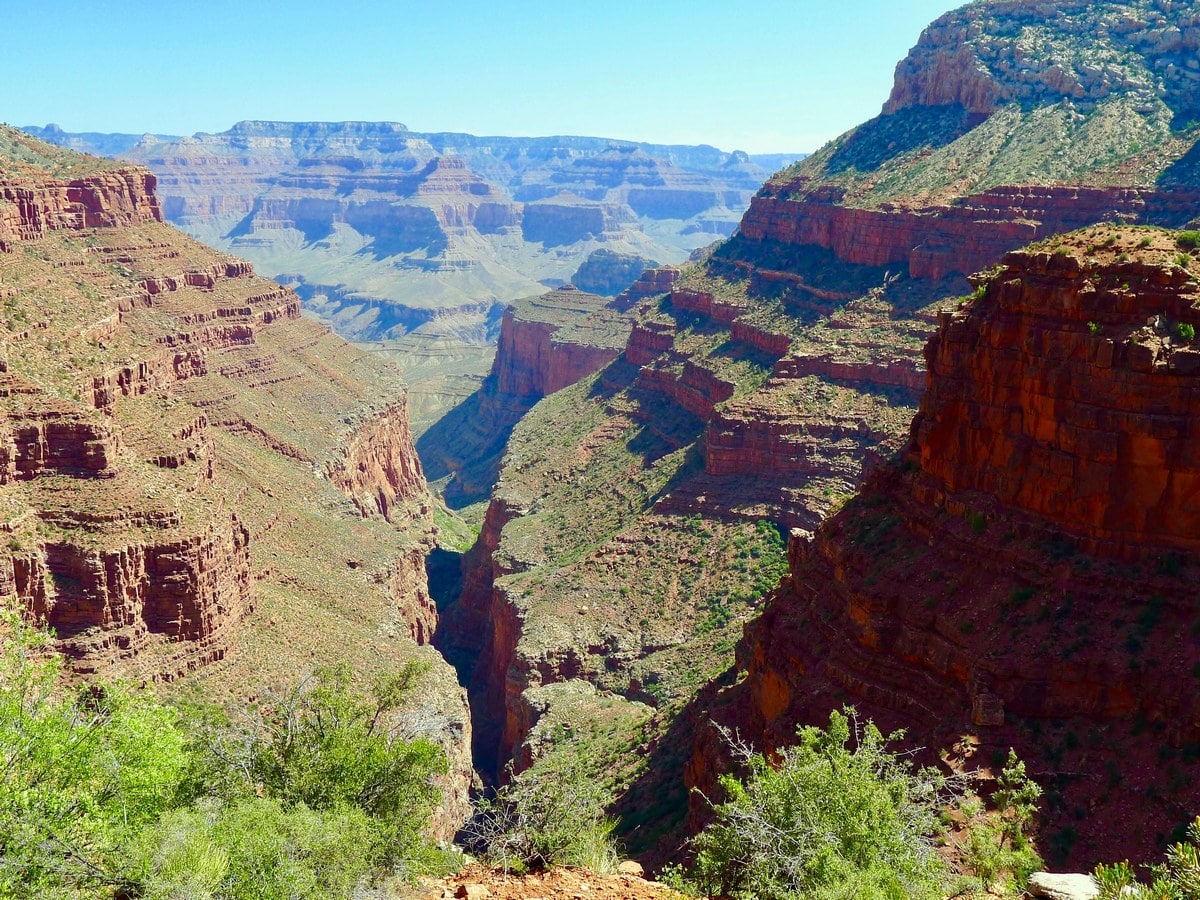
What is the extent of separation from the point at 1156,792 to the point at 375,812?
19.5 m

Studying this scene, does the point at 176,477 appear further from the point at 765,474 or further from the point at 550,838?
the point at 550,838

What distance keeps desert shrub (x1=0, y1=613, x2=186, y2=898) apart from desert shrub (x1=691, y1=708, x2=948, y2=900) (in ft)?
41.9

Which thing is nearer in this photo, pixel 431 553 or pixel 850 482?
pixel 850 482

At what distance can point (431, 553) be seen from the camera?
108 m

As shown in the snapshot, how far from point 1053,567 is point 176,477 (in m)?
42.7

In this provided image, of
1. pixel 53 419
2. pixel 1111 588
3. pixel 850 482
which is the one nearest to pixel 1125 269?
pixel 1111 588

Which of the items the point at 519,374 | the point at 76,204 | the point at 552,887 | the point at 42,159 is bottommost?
the point at 519,374

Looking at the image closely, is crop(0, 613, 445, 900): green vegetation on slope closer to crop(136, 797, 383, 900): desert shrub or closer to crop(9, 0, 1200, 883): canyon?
crop(136, 797, 383, 900): desert shrub

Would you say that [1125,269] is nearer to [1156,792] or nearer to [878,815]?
[1156,792]

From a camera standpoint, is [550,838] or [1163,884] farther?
[550,838]

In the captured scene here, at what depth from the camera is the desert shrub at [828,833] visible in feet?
72.8

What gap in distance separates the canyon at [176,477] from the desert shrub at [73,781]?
Result: 21.8m

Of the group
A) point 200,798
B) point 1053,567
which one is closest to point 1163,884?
point 1053,567

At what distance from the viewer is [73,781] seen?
950 inches
